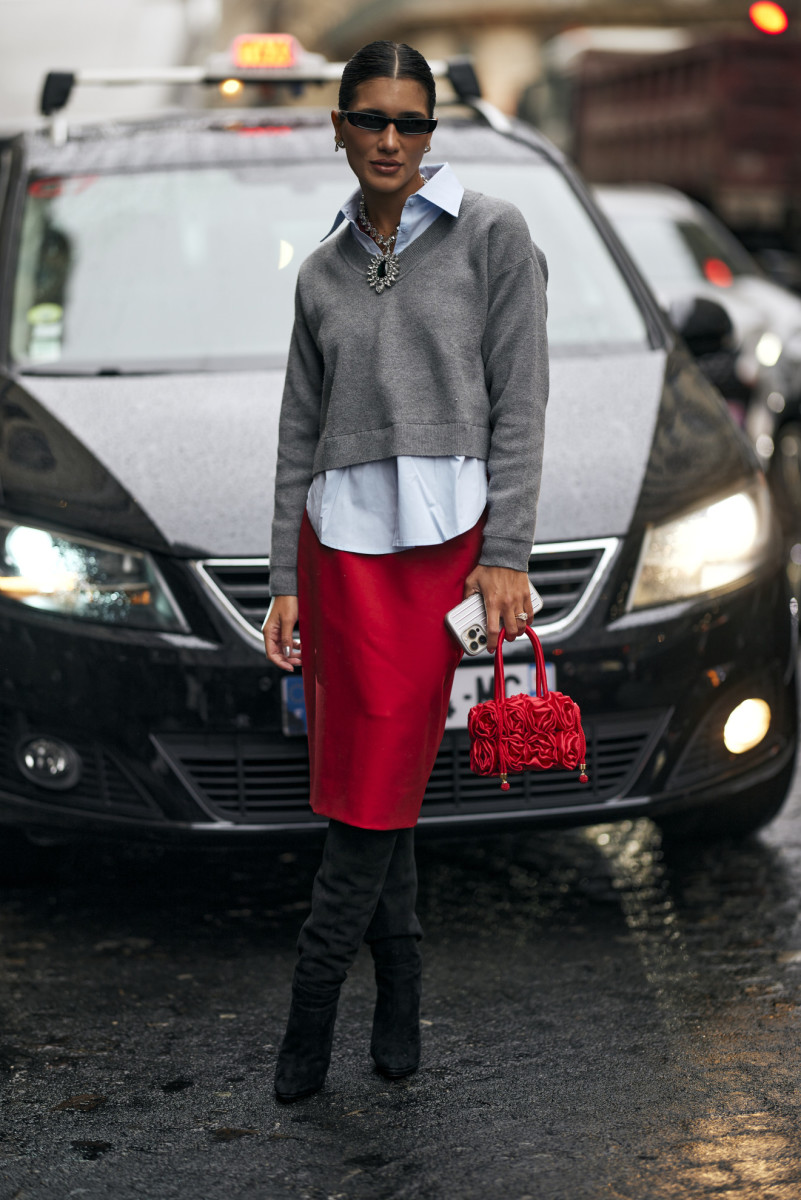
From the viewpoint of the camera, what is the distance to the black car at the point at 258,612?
143 inches

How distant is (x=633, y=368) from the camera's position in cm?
440

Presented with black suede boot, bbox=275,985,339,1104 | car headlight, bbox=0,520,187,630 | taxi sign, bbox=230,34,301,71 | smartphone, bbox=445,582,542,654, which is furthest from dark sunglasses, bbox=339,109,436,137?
taxi sign, bbox=230,34,301,71

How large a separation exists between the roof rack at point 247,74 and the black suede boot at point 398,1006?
10.0 ft

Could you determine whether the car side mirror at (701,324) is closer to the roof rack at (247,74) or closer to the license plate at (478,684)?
the roof rack at (247,74)

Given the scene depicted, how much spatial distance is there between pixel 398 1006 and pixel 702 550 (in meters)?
1.28

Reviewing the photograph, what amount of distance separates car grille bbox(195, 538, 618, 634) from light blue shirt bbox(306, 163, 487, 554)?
2.45 feet

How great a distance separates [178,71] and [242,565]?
232cm

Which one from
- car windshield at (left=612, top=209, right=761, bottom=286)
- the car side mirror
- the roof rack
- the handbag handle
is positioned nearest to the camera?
the handbag handle

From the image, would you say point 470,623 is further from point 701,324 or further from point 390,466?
point 701,324

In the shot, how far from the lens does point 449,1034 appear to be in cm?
334

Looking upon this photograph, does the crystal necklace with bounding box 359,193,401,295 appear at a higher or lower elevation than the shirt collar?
lower

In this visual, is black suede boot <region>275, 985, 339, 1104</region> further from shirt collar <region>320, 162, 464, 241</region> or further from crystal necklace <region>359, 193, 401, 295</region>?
shirt collar <region>320, 162, 464, 241</region>

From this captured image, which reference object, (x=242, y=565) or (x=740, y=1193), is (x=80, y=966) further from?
(x=740, y=1193)

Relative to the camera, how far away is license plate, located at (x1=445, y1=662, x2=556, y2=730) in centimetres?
360
